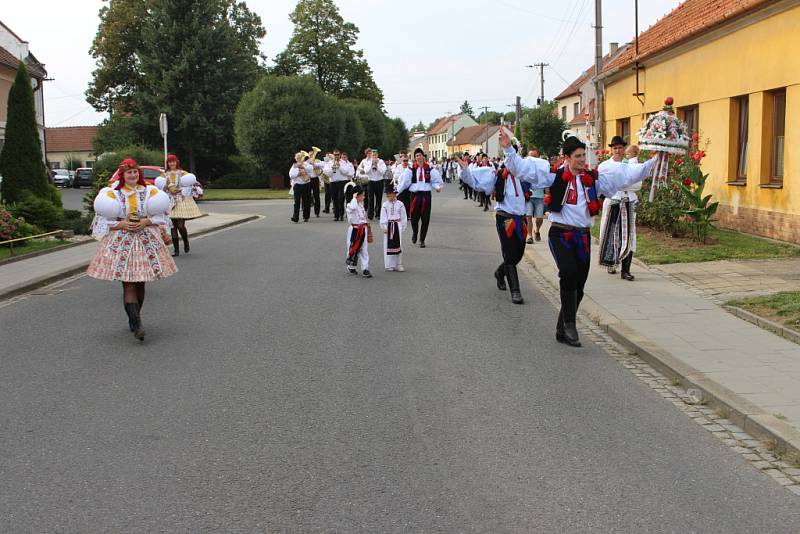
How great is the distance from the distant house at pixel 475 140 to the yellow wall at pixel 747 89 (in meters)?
110

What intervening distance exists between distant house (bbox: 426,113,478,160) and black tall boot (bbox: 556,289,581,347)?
15705 centimetres

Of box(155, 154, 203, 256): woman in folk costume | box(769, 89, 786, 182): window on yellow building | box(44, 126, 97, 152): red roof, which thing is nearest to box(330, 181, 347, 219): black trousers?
box(155, 154, 203, 256): woman in folk costume

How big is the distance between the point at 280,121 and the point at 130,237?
41.8 metres

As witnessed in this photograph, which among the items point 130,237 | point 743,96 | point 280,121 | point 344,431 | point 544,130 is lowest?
point 344,431

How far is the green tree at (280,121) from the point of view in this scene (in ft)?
163

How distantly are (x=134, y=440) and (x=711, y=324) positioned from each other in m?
5.92

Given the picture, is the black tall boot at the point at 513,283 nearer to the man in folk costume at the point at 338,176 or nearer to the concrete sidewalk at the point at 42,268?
the concrete sidewalk at the point at 42,268

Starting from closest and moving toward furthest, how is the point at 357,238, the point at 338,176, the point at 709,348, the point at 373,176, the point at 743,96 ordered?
the point at 709,348, the point at 357,238, the point at 743,96, the point at 373,176, the point at 338,176

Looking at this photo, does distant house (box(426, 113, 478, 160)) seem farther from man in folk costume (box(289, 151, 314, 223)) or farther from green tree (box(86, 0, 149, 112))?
man in folk costume (box(289, 151, 314, 223))

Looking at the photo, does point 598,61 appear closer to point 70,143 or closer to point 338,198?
point 338,198

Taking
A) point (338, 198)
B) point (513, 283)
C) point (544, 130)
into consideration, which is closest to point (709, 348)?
point (513, 283)

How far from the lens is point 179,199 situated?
642 inches

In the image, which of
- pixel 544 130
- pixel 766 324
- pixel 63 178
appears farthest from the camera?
pixel 544 130

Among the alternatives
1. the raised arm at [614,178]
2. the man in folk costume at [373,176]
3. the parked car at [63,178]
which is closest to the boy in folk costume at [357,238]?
the raised arm at [614,178]
